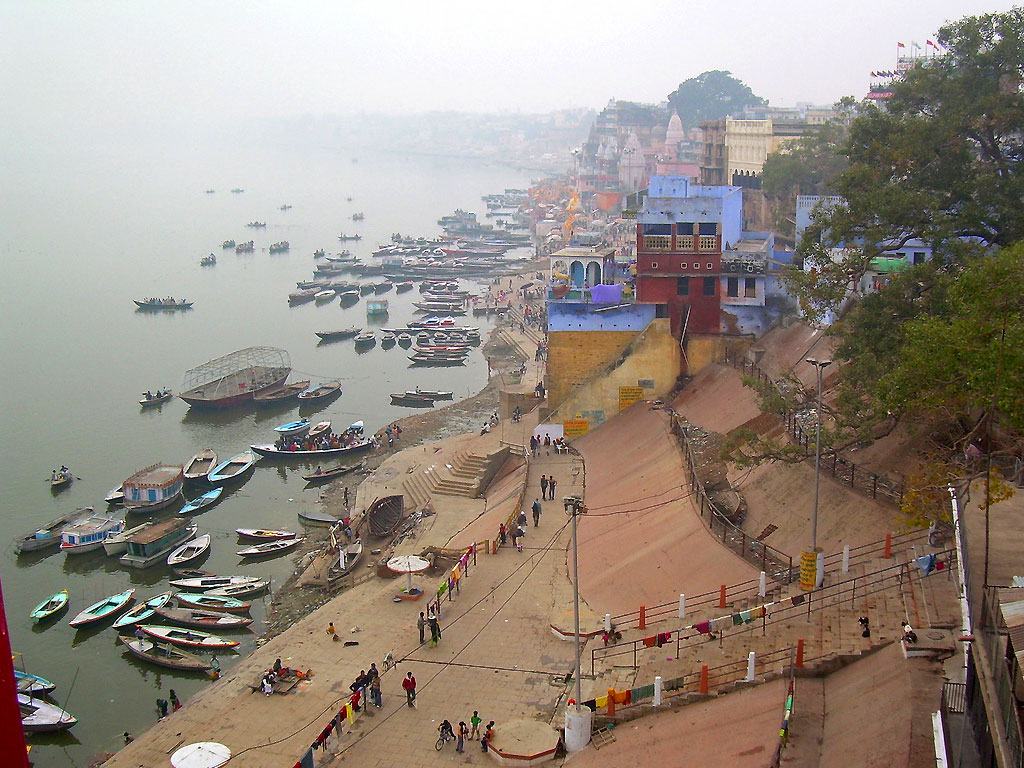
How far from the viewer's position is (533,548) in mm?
24812

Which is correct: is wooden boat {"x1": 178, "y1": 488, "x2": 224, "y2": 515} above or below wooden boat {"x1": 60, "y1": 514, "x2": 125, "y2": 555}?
below

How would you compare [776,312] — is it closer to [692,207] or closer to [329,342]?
[692,207]

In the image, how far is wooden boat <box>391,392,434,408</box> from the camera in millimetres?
49562

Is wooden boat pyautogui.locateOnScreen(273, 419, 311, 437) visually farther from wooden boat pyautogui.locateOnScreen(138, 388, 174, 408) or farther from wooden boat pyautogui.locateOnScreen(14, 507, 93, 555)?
wooden boat pyautogui.locateOnScreen(14, 507, 93, 555)

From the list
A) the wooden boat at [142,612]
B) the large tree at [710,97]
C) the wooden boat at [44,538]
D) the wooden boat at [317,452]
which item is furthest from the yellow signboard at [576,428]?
the large tree at [710,97]

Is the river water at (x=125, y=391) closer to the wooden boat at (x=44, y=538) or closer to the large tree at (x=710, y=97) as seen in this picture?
the wooden boat at (x=44, y=538)

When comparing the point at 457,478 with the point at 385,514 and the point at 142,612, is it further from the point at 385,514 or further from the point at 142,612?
the point at 142,612

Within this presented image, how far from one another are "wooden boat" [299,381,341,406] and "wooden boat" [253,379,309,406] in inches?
13.7

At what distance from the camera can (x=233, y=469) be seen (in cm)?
3919

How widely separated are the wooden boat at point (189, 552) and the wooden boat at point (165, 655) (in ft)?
17.2

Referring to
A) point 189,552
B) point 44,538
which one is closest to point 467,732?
point 189,552

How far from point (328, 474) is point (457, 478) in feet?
24.8

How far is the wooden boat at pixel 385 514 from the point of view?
29836 millimetres

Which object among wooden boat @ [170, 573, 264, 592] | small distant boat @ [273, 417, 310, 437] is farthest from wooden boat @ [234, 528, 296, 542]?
small distant boat @ [273, 417, 310, 437]
